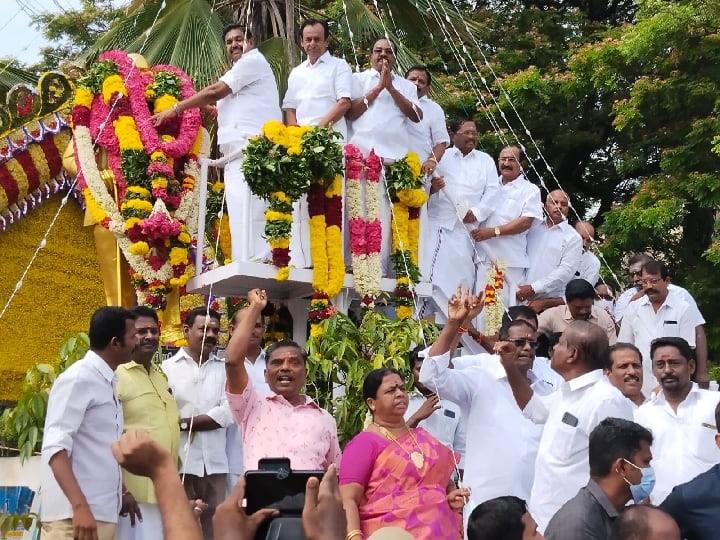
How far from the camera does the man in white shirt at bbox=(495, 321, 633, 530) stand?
5031mm

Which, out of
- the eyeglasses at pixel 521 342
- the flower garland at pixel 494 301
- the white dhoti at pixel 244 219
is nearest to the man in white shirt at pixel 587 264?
the flower garland at pixel 494 301

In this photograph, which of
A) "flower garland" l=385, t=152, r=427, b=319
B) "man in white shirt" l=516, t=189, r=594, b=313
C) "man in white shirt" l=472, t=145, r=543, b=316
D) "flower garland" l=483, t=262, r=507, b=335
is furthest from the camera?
"man in white shirt" l=472, t=145, r=543, b=316

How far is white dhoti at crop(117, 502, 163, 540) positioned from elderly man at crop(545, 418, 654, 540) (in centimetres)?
229

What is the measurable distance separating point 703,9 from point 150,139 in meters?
6.28

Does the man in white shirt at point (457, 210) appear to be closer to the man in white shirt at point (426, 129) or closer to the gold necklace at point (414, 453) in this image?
the man in white shirt at point (426, 129)

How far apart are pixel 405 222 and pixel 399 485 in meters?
4.28

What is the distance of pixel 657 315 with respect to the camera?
26.9ft

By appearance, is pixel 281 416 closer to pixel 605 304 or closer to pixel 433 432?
pixel 433 432

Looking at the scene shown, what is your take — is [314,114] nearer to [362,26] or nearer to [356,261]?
[356,261]

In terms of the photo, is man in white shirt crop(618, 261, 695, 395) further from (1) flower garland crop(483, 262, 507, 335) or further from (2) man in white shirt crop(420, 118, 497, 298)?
(2) man in white shirt crop(420, 118, 497, 298)

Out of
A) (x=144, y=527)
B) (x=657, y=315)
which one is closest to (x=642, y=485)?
(x=144, y=527)

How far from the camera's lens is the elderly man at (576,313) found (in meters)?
8.02

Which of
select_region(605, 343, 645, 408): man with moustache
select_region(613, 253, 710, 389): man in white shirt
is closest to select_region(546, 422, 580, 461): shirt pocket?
select_region(605, 343, 645, 408): man with moustache

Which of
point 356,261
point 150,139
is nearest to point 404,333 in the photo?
point 356,261
